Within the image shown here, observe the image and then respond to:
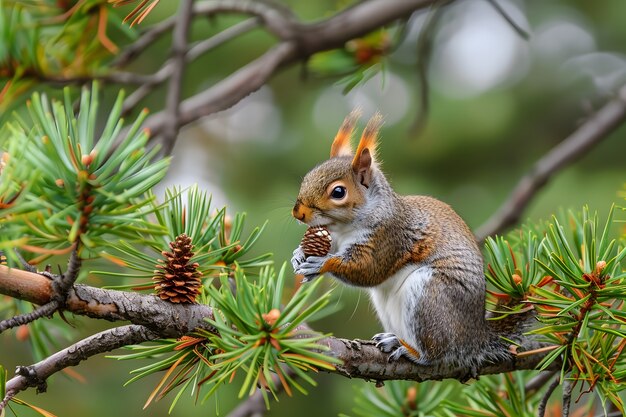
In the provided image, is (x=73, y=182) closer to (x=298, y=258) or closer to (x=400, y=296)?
(x=298, y=258)

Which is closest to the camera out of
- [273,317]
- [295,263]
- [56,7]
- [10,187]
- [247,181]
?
[10,187]

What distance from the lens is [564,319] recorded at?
2.91 ft

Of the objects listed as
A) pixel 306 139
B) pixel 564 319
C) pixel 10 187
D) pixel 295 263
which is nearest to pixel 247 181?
pixel 306 139

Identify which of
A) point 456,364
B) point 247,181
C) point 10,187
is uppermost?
point 247,181

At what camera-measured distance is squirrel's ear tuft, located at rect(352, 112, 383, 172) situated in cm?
120

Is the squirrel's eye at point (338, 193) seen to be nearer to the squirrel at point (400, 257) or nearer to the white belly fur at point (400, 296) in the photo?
the squirrel at point (400, 257)

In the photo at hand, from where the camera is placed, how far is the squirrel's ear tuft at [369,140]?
120 centimetres

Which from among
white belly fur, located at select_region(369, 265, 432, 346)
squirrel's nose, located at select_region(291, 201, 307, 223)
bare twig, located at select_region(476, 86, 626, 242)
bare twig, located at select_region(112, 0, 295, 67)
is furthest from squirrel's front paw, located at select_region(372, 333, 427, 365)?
bare twig, located at select_region(112, 0, 295, 67)

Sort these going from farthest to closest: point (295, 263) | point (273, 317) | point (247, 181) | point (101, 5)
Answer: point (247, 181) → point (101, 5) → point (295, 263) → point (273, 317)

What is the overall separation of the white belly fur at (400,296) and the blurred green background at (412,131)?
69cm

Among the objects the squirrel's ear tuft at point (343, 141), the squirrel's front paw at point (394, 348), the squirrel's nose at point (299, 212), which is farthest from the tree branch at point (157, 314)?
the squirrel's ear tuft at point (343, 141)

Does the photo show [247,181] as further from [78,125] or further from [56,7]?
[78,125]

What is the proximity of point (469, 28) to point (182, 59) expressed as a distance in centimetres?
232

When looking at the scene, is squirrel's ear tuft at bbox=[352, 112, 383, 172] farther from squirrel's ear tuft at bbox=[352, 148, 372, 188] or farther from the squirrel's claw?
the squirrel's claw
